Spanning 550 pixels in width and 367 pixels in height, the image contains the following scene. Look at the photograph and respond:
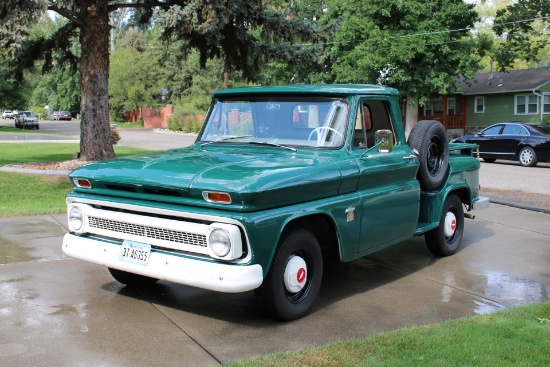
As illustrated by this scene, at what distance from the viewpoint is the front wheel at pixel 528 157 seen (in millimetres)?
21203

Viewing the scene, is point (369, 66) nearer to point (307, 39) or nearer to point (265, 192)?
point (307, 39)

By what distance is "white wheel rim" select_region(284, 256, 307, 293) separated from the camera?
518 centimetres

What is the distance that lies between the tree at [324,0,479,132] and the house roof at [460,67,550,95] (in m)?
5.52

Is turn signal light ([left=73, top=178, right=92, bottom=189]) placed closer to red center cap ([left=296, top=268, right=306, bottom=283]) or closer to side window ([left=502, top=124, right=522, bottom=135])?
red center cap ([left=296, top=268, right=306, bottom=283])

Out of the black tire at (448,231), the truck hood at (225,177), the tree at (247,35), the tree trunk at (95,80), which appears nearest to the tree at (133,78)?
the tree at (247,35)

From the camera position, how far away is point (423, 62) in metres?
33.6

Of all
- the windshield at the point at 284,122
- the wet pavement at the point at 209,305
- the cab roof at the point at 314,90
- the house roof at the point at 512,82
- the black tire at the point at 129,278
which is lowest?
the wet pavement at the point at 209,305

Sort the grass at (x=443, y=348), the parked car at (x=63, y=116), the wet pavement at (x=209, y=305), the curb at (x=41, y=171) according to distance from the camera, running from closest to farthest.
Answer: the grass at (x=443, y=348)
the wet pavement at (x=209, y=305)
the curb at (x=41, y=171)
the parked car at (x=63, y=116)

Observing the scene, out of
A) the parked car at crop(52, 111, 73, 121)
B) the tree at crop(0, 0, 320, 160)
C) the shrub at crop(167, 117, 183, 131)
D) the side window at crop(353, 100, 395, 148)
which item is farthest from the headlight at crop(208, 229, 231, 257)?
the parked car at crop(52, 111, 73, 121)

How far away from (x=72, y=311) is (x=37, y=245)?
2.69 m

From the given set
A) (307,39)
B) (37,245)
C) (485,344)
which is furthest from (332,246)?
(307,39)

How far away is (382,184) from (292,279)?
58.6 inches

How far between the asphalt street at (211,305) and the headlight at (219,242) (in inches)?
25.6

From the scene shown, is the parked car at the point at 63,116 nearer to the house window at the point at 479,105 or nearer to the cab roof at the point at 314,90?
the house window at the point at 479,105
